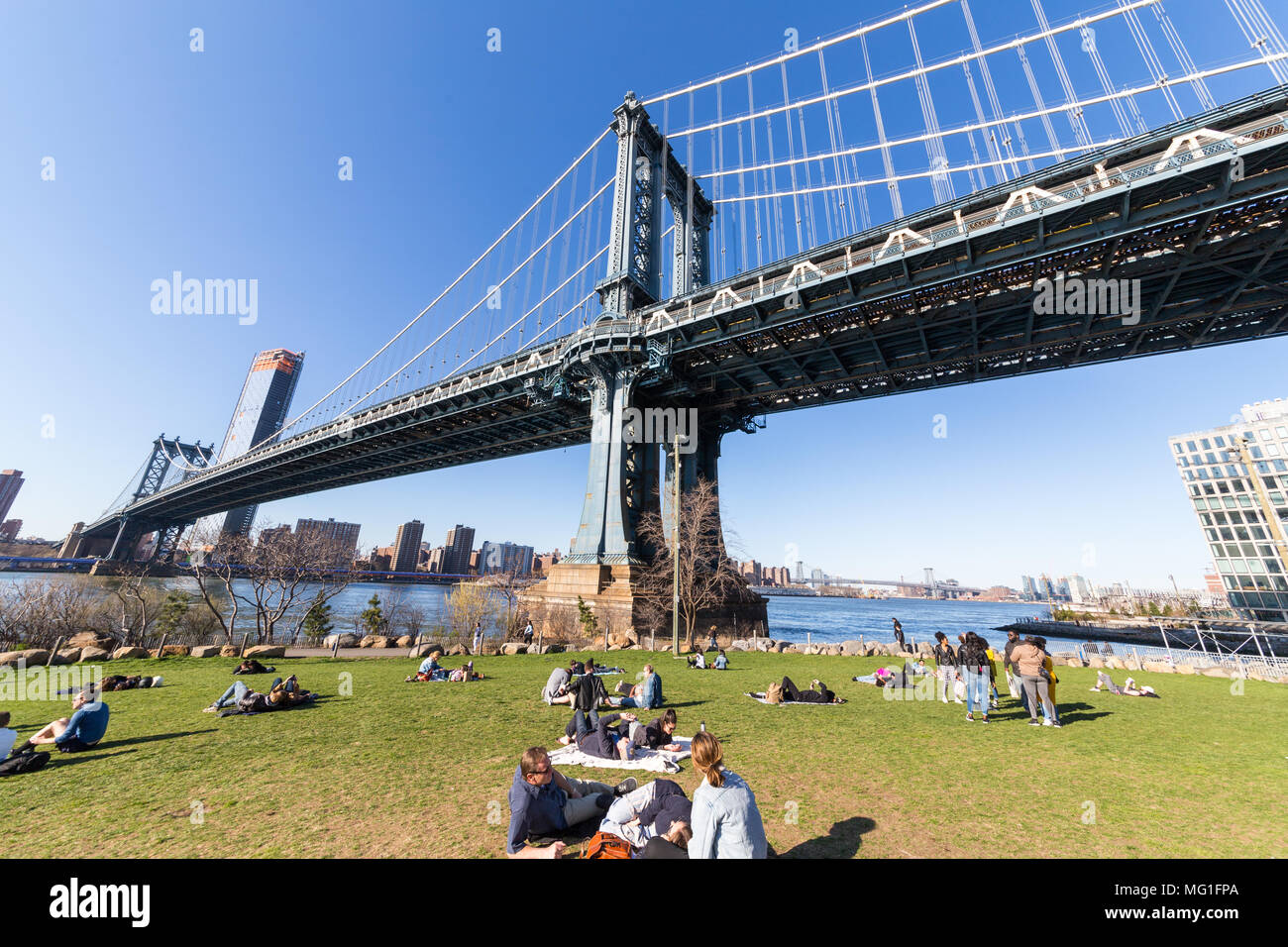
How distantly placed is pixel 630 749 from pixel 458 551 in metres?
118

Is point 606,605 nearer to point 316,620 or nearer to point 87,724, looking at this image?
point 316,620

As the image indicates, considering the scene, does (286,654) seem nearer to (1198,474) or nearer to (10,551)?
(1198,474)

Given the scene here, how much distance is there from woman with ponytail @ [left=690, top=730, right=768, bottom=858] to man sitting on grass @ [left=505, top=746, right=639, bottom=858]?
1.01 meters

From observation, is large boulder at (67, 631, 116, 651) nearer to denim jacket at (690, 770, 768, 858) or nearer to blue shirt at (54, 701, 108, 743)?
blue shirt at (54, 701, 108, 743)

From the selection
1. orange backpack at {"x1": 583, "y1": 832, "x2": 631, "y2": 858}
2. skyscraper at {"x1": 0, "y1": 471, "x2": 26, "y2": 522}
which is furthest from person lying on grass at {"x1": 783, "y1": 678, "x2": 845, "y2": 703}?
skyscraper at {"x1": 0, "y1": 471, "x2": 26, "y2": 522}

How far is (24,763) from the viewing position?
5246 millimetres

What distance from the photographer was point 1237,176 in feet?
46.3

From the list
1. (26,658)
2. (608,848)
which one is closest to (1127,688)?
(608,848)

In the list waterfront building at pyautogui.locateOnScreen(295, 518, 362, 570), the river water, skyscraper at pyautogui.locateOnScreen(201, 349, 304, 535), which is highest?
skyscraper at pyautogui.locateOnScreen(201, 349, 304, 535)

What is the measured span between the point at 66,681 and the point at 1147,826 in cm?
1771

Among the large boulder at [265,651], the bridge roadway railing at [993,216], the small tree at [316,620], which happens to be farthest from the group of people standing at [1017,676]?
the small tree at [316,620]

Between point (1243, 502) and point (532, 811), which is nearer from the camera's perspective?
point (532, 811)

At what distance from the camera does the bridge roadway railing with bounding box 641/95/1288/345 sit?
1388 centimetres

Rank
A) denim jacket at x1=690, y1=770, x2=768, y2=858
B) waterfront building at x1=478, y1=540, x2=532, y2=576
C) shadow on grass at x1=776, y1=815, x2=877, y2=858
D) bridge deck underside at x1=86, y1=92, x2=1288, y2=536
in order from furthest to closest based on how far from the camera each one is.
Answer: waterfront building at x1=478, y1=540, x2=532, y2=576 < bridge deck underside at x1=86, y1=92, x2=1288, y2=536 < shadow on grass at x1=776, y1=815, x2=877, y2=858 < denim jacket at x1=690, y1=770, x2=768, y2=858
